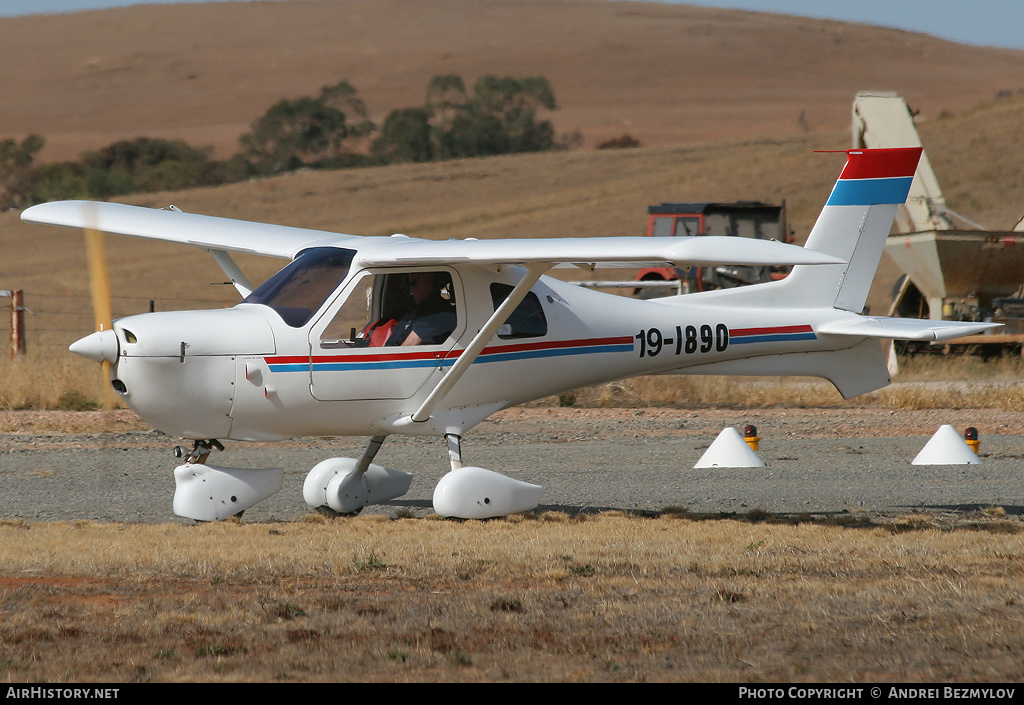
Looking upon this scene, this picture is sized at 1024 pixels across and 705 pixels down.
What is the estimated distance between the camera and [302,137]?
83812 mm

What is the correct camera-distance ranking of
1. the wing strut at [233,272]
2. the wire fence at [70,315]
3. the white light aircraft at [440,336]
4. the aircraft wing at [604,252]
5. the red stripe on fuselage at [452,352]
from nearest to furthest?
the aircraft wing at [604,252], the white light aircraft at [440,336], the red stripe on fuselage at [452,352], the wing strut at [233,272], the wire fence at [70,315]

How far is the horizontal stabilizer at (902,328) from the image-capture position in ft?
29.8

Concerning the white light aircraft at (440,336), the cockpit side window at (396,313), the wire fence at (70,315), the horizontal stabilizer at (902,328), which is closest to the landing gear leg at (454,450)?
the white light aircraft at (440,336)

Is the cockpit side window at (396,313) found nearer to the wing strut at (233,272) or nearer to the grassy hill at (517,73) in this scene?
the wing strut at (233,272)

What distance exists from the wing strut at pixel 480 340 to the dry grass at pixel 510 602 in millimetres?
936

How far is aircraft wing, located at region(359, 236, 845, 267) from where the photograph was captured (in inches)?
290

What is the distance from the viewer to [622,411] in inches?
661

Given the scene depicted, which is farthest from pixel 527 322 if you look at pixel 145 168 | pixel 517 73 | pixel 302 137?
pixel 517 73

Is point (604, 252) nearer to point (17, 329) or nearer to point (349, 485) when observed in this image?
point (349, 485)

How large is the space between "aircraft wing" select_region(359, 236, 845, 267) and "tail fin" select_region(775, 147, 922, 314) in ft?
7.81

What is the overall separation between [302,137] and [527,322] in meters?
77.7

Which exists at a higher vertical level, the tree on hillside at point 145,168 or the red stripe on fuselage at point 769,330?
the tree on hillside at point 145,168

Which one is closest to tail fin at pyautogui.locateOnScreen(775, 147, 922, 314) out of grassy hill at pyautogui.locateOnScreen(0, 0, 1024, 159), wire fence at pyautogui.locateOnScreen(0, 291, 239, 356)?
wire fence at pyautogui.locateOnScreen(0, 291, 239, 356)

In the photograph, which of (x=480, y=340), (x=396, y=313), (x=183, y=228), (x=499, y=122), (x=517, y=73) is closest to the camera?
(x=480, y=340)
